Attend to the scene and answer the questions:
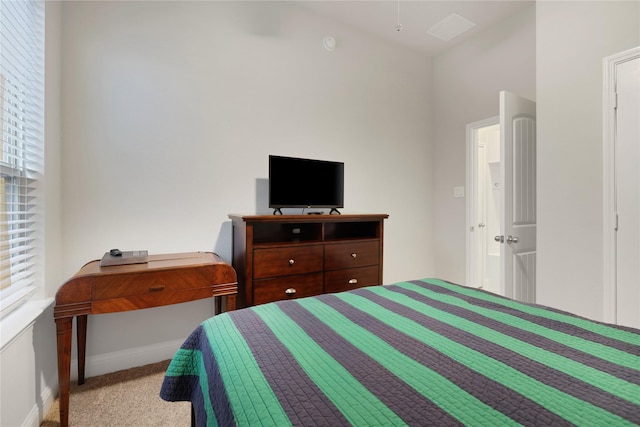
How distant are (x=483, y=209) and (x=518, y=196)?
1445 mm

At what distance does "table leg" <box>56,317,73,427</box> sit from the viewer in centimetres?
147

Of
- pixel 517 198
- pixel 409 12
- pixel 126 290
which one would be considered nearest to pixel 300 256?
pixel 126 290

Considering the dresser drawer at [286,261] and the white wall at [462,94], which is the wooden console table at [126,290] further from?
the white wall at [462,94]

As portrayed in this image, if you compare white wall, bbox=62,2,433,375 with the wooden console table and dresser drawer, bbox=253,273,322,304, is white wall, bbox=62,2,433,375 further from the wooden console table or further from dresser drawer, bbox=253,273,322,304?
dresser drawer, bbox=253,273,322,304

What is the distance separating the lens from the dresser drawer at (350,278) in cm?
238

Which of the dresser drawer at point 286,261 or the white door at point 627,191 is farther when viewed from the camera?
the dresser drawer at point 286,261

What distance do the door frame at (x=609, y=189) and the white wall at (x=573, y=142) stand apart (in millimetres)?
32

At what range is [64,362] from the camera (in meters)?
1.50

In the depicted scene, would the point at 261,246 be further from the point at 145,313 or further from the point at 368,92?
the point at 368,92

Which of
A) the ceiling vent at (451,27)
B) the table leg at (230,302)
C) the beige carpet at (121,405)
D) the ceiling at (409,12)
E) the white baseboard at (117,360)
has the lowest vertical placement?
the beige carpet at (121,405)

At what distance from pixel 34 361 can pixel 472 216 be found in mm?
3763

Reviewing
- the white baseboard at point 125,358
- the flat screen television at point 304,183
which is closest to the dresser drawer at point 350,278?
the flat screen television at point 304,183

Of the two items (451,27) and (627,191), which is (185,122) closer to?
(451,27)

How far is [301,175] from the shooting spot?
8.18ft
